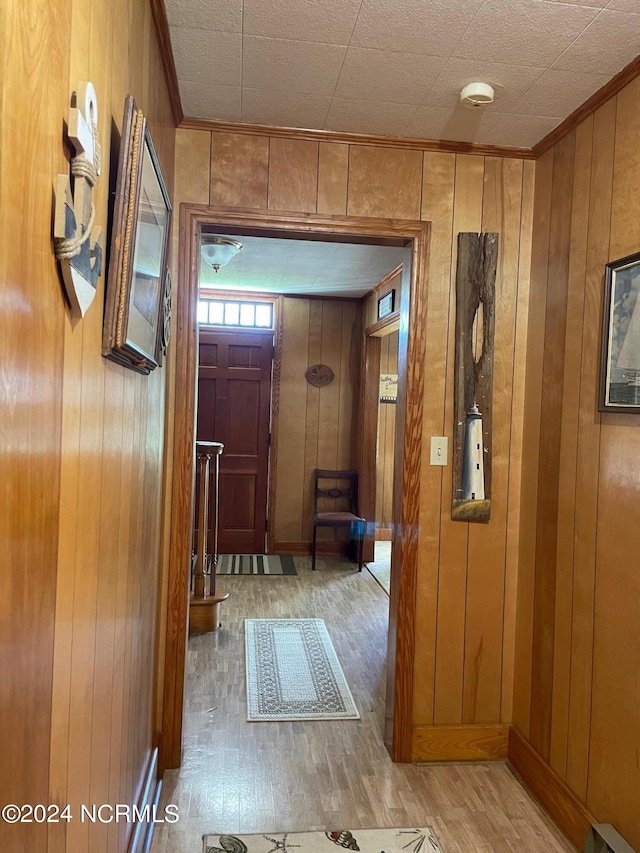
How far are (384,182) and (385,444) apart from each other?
4.52 metres

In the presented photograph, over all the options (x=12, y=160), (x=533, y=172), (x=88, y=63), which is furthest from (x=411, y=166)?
(x=12, y=160)

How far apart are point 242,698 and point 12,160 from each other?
279cm

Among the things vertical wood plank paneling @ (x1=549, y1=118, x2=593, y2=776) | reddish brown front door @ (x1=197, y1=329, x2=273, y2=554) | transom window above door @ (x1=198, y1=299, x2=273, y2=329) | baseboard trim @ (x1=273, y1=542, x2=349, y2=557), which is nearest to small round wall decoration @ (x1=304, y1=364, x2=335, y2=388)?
reddish brown front door @ (x1=197, y1=329, x2=273, y2=554)

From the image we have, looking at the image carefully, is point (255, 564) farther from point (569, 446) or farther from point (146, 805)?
point (569, 446)

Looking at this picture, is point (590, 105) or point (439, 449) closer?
point (590, 105)

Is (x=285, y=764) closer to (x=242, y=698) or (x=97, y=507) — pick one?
(x=242, y=698)

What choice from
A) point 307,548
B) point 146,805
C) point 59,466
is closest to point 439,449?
point 146,805

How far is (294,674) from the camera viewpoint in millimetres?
3203

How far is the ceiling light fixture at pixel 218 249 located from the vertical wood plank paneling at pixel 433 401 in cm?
176

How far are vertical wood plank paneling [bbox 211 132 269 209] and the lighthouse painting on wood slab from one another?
83 centimetres

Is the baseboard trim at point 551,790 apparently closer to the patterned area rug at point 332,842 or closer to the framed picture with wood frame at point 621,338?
the patterned area rug at point 332,842

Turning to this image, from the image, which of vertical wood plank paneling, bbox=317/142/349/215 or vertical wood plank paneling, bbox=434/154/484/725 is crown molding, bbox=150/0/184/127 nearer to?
vertical wood plank paneling, bbox=317/142/349/215

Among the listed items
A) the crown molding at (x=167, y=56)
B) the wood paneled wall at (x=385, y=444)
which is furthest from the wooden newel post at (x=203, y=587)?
the wood paneled wall at (x=385, y=444)

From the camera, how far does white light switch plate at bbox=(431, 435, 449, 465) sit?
8.03ft
